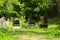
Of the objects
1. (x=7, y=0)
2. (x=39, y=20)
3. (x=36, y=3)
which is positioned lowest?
(x=39, y=20)

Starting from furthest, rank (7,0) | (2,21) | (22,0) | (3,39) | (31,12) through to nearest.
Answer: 1. (31,12)
2. (22,0)
3. (2,21)
4. (7,0)
5. (3,39)

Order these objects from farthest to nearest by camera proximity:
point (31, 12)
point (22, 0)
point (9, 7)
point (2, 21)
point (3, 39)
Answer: point (31, 12) → point (22, 0) → point (2, 21) → point (9, 7) → point (3, 39)

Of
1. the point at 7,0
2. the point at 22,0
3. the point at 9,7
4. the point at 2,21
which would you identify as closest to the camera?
the point at 7,0

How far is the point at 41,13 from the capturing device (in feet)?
92.9

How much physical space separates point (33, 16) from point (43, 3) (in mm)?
3312

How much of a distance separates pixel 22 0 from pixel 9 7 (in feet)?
30.9

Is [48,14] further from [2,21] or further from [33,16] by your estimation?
[2,21]

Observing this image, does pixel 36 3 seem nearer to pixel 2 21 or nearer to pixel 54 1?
pixel 54 1

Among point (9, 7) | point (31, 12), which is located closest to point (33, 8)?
point (31, 12)

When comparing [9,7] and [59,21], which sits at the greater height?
[9,7]

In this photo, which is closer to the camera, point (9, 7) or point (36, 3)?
point (9, 7)

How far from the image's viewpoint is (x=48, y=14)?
30.6 m

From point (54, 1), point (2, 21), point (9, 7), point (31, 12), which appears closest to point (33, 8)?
point (31, 12)

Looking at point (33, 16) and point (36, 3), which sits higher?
point (36, 3)
